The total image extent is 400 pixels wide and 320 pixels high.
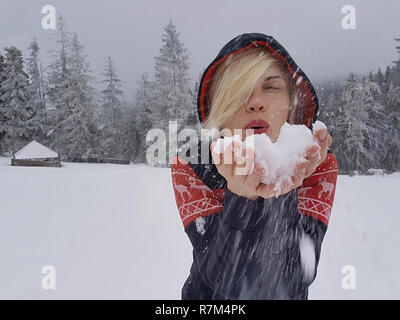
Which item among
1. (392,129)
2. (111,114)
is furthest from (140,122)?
(392,129)

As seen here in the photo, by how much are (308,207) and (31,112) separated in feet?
109

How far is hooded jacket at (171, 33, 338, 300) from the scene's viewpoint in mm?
1150

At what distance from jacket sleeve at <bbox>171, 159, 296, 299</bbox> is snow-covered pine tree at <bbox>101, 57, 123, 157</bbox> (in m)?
28.9

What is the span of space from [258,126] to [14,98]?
30.7 metres

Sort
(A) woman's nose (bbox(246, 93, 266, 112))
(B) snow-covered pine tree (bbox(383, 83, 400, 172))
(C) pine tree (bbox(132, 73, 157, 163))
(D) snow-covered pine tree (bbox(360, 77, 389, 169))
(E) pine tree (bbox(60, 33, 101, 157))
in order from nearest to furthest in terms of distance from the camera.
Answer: (A) woman's nose (bbox(246, 93, 266, 112)) < (D) snow-covered pine tree (bbox(360, 77, 389, 169)) < (B) snow-covered pine tree (bbox(383, 83, 400, 172)) < (C) pine tree (bbox(132, 73, 157, 163)) < (E) pine tree (bbox(60, 33, 101, 157))

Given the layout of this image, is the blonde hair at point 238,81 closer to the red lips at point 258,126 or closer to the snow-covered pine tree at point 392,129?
the red lips at point 258,126

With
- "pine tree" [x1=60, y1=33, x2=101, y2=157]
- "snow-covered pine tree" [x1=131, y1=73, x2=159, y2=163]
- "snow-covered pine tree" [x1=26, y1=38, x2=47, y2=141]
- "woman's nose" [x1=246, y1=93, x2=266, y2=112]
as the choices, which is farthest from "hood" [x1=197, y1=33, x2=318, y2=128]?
"snow-covered pine tree" [x1=26, y1=38, x2=47, y2=141]

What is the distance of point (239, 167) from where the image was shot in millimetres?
949

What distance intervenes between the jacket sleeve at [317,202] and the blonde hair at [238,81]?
0.37 meters

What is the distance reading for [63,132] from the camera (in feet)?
97.8

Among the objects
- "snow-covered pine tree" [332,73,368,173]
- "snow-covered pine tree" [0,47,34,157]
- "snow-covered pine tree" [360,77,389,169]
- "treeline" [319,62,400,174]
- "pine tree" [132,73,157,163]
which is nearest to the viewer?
"snow-covered pine tree" [332,73,368,173]

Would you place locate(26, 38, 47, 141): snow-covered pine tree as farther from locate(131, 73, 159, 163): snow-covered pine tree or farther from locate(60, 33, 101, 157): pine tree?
locate(131, 73, 159, 163): snow-covered pine tree

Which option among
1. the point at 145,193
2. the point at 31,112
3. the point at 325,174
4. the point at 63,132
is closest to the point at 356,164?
the point at 145,193
